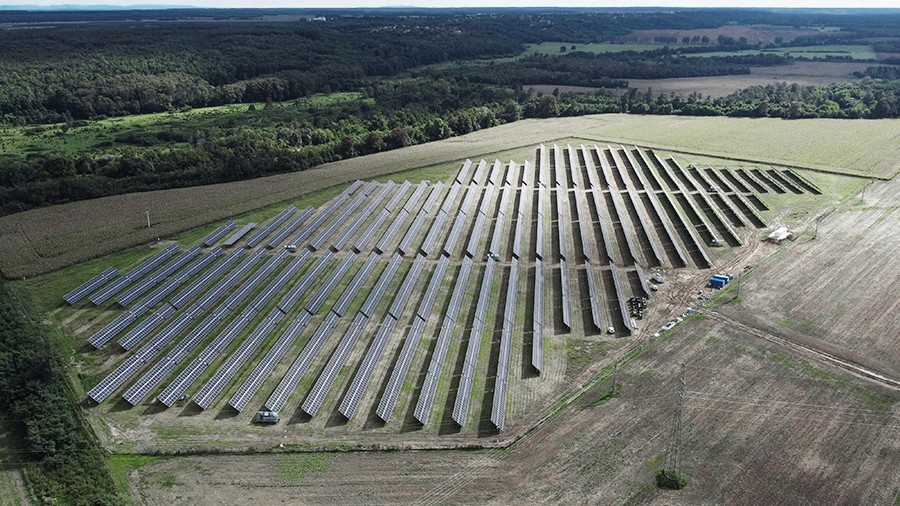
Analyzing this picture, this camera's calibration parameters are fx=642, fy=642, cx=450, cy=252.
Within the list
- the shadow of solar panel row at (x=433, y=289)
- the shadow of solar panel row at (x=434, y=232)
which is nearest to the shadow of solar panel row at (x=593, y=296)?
the shadow of solar panel row at (x=433, y=289)

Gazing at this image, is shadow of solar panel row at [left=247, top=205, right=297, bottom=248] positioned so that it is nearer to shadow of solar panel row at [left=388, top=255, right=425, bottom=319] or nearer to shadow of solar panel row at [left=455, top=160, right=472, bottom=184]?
shadow of solar panel row at [left=388, top=255, right=425, bottom=319]

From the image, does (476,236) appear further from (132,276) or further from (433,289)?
(132,276)

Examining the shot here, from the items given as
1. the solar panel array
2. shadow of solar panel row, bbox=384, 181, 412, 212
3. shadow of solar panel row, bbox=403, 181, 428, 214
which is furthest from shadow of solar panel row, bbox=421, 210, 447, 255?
shadow of solar panel row, bbox=384, 181, 412, 212

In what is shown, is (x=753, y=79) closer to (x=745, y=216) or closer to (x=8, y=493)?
(x=745, y=216)

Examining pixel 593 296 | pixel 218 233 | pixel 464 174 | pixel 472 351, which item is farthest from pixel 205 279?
pixel 464 174

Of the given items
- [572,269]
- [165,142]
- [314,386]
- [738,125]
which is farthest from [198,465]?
[738,125]

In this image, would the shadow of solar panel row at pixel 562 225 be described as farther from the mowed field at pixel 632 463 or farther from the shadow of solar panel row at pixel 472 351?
the mowed field at pixel 632 463
